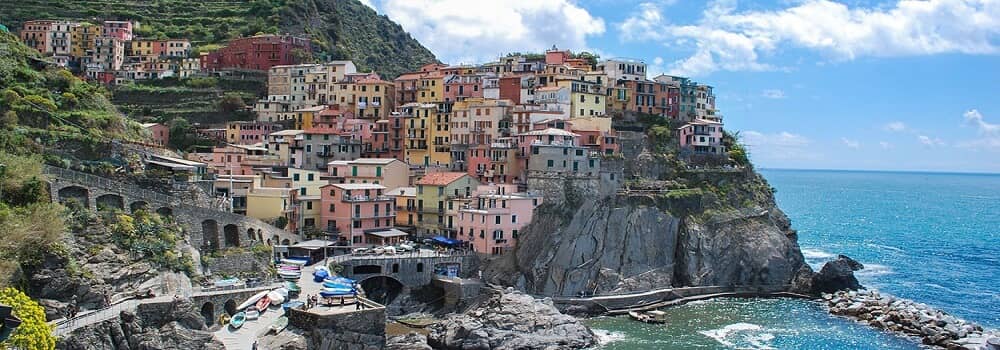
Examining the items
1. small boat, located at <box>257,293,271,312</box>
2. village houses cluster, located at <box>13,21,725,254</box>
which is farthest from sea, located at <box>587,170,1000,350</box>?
small boat, located at <box>257,293,271,312</box>

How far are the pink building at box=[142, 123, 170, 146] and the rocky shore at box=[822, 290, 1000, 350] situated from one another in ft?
185

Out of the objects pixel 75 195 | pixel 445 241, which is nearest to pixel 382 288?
pixel 445 241

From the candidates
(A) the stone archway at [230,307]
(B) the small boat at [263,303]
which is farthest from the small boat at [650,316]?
(A) the stone archway at [230,307]

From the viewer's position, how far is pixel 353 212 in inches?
2657

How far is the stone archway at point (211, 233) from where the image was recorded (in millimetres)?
56688

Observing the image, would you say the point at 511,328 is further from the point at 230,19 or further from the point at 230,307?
the point at 230,19

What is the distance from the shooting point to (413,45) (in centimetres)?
14612

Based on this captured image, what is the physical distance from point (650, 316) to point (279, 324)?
26.8 metres

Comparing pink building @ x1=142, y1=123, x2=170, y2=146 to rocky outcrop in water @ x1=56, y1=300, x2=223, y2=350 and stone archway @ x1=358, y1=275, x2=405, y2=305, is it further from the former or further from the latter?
rocky outcrop in water @ x1=56, y1=300, x2=223, y2=350

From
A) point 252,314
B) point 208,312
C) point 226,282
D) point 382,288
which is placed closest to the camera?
point 208,312

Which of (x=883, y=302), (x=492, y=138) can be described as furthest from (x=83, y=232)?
(x=883, y=302)

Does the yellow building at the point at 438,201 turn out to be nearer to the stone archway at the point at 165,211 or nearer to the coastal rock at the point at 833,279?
the stone archway at the point at 165,211

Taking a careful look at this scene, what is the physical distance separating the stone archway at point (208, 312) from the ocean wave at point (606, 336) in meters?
22.7

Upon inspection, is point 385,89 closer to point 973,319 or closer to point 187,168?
point 187,168
